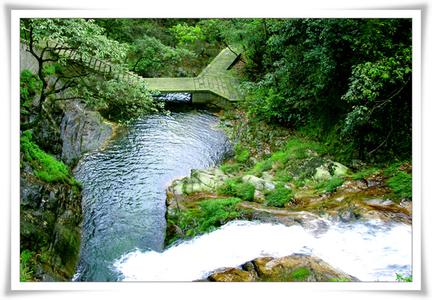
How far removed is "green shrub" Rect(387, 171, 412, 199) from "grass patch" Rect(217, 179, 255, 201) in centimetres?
219

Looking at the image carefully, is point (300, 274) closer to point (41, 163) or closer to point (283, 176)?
point (283, 176)

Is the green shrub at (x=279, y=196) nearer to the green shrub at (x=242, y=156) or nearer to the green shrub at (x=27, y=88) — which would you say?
the green shrub at (x=242, y=156)

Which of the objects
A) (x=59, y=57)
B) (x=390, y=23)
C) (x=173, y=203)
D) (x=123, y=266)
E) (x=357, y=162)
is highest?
(x=390, y=23)

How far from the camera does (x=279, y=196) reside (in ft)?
26.9

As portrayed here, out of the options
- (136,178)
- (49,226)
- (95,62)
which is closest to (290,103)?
(136,178)

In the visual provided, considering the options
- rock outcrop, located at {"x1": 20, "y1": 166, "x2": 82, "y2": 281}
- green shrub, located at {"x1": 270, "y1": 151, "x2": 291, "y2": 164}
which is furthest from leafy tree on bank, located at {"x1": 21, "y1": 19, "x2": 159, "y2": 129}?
green shrub, located at {"x1": 270, "y1": 151, "x2": 291, "y2": 164}

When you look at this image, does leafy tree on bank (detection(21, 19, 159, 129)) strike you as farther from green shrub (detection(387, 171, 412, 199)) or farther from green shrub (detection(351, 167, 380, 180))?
green shrub (detection(387, 171, 412, 199))

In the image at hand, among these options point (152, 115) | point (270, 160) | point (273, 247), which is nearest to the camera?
A: point (273, 247)

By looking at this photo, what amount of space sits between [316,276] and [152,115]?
724cm

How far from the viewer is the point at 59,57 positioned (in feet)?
23.8
